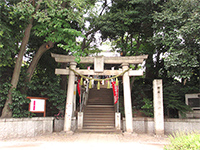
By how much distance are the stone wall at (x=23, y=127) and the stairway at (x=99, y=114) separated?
267 cm

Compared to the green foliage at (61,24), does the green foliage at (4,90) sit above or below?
below

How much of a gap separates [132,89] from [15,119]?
970cm

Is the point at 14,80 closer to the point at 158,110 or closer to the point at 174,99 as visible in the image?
the point at 158,110

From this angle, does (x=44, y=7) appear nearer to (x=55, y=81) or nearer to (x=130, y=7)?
(x=55, y=81)

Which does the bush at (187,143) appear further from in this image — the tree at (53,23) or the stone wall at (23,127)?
the stone wall at (23,127)

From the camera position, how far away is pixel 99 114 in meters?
13.4

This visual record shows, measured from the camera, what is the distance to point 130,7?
1178 centimetres

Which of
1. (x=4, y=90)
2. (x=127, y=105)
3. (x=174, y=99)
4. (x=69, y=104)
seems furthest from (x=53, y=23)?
(x=174, y=99)

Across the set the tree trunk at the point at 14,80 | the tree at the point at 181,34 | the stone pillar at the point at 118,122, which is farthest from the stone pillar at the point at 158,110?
the tree trunk at the point at 14,80

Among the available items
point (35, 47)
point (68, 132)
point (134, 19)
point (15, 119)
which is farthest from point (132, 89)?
point (15, 119)

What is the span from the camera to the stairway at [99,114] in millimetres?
11711

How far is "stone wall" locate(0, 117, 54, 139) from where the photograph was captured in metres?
8.44

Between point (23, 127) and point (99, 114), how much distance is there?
596cm

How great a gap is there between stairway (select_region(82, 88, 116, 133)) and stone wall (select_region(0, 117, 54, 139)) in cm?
267
